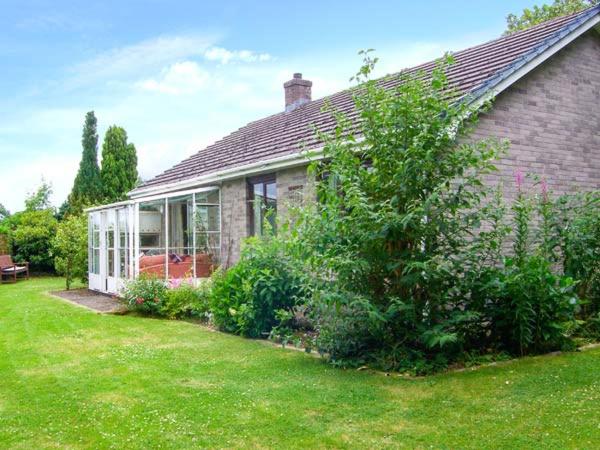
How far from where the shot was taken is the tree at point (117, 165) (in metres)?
35.2

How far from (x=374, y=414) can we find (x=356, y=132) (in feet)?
20.1

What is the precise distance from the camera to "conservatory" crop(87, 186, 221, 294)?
1580 cm

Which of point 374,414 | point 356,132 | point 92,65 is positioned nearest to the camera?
point 374,414

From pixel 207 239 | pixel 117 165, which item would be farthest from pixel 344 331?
pixel 117 165

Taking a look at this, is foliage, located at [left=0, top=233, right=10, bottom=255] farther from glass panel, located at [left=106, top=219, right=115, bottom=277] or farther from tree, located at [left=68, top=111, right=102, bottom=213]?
glass panel, located at [left=106, top=219, right=115, bottom=277]

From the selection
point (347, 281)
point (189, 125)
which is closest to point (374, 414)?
point (347, 281)

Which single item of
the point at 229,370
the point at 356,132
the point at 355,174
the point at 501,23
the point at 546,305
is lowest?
the point at 229,370

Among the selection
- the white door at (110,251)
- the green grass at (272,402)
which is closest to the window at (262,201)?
the white door at (110,251)

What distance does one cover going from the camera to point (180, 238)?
16.6 meters

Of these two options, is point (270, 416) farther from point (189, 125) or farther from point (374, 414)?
point (189, 125)

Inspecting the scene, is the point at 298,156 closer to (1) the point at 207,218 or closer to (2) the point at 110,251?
(1) the point at 207,218

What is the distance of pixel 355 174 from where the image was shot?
791 centimetres

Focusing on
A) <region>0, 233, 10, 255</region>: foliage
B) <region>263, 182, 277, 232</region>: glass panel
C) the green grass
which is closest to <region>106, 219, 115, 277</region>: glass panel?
<region>263, 182, 277, 232</region>: glass panel

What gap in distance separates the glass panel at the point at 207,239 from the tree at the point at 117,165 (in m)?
20.3
